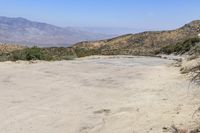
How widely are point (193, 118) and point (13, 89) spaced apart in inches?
413

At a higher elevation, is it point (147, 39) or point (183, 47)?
point (183, 47)

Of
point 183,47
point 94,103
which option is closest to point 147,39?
point 183,47

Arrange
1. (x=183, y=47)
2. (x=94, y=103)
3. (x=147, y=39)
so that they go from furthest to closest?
1. (x=147, y=39)
2. (x=183, y=47)
3. (x=94, y=103)

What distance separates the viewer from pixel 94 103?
16.3 metres

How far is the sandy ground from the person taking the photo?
40.6ft

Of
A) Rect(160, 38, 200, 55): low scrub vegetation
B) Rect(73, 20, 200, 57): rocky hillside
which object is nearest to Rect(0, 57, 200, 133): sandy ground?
Rect(160, 38, 200, 55): low scrub vegetation

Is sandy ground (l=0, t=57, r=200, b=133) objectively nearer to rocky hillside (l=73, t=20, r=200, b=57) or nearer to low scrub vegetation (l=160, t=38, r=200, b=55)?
low scrub vegetation (l=160, t=38, r=200, b=55)

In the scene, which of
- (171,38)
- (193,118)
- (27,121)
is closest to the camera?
(193,118)

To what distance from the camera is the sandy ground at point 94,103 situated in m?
12.4

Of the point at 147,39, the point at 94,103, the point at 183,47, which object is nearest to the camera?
the point at 94,103

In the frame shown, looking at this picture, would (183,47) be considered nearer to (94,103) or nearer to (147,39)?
(94,103)

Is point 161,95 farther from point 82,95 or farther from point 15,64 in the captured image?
point 15,64

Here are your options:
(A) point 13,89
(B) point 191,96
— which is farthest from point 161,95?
(A) point 13,89

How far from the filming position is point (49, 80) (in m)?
23.3
